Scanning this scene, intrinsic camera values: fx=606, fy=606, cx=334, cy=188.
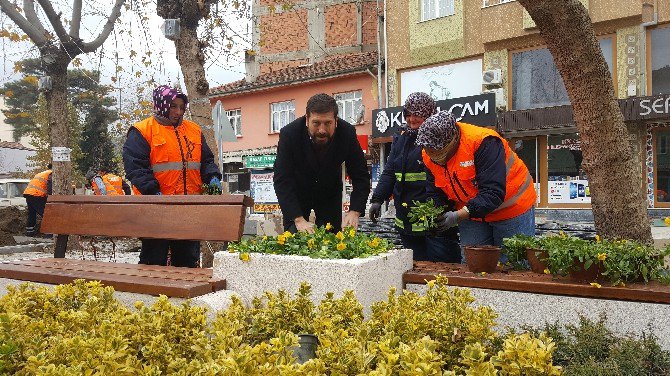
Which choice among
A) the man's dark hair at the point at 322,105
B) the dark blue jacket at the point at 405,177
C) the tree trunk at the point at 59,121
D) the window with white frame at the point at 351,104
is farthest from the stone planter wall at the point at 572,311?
the window with white frame at the point at 351,104

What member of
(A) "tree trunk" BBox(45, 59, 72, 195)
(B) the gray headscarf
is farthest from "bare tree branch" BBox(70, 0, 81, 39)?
(B) the gray headscarf

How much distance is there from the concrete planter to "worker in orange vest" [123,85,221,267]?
5.26ft

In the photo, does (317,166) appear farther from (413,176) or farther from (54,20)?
(54,20)

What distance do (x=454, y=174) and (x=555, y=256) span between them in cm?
115

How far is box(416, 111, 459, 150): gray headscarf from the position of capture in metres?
3.74

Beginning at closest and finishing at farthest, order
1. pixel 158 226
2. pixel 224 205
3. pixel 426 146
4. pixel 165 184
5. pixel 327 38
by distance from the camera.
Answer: pixel 426 146, pixel 224 205, pixel 158 226, pixel 165 184, pixel 327 38

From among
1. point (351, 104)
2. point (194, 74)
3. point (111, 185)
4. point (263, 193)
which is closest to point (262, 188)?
point (263, 193)

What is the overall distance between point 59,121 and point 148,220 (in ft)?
24.8

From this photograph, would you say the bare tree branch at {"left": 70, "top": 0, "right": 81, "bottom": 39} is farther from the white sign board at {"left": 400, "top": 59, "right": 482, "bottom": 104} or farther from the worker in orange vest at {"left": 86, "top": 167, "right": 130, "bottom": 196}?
the white sign board at {"left": 400, "top": 59, "right": 482, "bottom": 104}

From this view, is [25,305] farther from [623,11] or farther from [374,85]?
[374,85]

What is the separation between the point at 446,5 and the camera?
66.1ft

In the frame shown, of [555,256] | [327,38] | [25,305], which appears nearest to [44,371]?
[25,305]

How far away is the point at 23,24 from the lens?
10.4 meters

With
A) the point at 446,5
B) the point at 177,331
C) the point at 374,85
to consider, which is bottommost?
the point at 177,331
